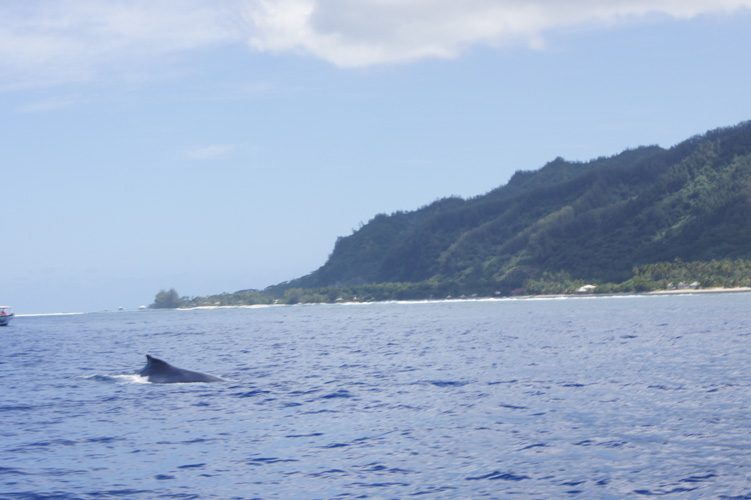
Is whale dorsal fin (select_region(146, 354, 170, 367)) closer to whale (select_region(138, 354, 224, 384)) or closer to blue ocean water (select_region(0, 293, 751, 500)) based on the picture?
whale (select_region(138, 354, 224, 384))

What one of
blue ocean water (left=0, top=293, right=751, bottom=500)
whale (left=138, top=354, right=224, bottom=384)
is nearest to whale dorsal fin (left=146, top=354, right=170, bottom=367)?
whale (left=138, top=354, right=224, bottom=384)

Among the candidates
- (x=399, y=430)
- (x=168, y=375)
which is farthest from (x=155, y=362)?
(x=399, y=430)

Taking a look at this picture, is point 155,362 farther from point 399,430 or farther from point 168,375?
point 399,430

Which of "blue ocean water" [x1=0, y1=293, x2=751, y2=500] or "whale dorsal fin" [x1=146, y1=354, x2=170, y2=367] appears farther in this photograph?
"whale dorsal fin" [x1=146, y1=354, x2=170, y2=367]

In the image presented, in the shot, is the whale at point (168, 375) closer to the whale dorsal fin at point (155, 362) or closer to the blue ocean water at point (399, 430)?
the whale dorsal fin at point (155, 362)

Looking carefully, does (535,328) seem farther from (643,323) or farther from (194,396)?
(194,396)

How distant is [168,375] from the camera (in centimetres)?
4397

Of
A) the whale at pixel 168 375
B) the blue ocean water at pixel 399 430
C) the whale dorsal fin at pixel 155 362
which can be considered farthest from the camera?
the whale dorsal fin at pixel 155 362

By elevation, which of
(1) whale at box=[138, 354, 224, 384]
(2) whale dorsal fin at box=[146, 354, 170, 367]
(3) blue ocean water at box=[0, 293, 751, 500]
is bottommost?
(3) blue ocean water at box=[0, 293, 751, 500]

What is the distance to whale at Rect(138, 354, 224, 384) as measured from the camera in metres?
42.6

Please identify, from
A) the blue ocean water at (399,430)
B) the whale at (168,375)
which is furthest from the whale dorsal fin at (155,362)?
the blue ocean water at (399,430)

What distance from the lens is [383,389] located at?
36.9 m

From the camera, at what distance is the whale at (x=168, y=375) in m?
42.6

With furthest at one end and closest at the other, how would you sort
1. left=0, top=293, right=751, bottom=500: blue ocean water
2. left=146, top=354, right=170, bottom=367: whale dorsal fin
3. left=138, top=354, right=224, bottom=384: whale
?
left=146, top=354, right=170, bottom=367: whale dorsal fin < left=138, top=354, right=224, bottom=384: whale < left=0, top=293, right=751, bottom=500: blue ocean water
